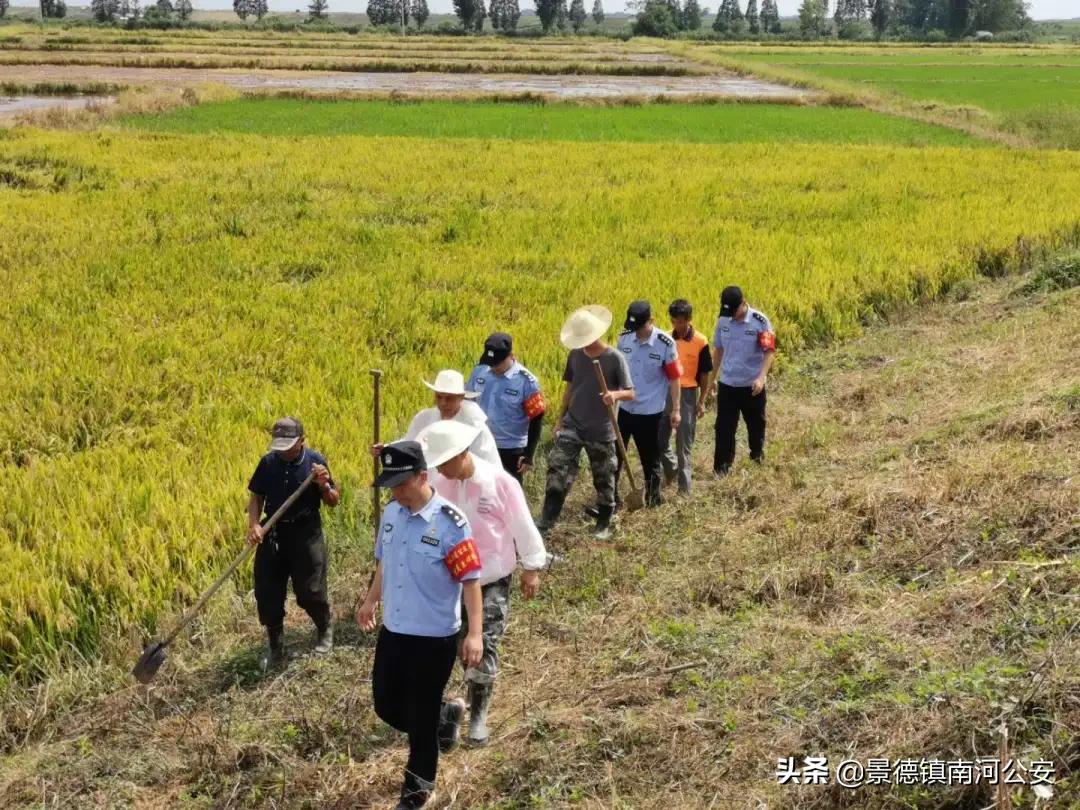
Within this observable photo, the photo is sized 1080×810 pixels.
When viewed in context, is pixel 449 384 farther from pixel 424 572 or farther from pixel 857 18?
pixel 857 18

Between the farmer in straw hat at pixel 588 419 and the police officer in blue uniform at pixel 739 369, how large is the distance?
3.36 ft

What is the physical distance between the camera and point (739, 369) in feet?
21.8

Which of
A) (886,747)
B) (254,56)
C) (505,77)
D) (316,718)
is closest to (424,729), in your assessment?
(316,718)

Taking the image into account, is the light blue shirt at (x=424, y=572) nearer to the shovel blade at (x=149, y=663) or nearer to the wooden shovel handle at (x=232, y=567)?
the wooden shovel handle at (x=232, y=567)

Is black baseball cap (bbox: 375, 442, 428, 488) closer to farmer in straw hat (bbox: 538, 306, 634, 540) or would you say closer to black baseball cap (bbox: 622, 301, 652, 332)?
farmer in straw hat (bbox: 538, 306, 634, 540)

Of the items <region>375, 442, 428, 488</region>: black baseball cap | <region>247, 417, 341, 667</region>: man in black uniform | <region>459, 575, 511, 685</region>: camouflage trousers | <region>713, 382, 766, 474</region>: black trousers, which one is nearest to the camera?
<region>375, 442, 428, 488</region>: black baseball cap

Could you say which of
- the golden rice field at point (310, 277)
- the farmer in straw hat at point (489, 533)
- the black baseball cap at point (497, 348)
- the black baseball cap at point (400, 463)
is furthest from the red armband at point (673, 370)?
the black baseball cap at point (400, 463)

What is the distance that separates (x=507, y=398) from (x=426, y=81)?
4571cm

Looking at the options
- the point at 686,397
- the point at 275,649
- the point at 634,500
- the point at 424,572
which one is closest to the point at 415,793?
the point at 424,572

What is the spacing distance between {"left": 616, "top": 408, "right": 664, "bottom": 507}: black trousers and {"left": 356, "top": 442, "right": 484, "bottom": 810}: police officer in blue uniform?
2889 millimetres

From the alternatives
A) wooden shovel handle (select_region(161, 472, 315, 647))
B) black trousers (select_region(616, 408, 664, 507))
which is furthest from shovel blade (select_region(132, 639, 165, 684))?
black trousers (select_region(616, 408, 664, 507))

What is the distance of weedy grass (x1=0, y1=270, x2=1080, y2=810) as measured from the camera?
3.39m

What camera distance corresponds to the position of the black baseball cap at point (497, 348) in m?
5.19

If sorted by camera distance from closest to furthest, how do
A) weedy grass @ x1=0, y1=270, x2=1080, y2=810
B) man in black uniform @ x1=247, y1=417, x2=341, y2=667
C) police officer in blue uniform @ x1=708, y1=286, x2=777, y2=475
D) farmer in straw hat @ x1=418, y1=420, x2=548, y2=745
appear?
weedy grass @ x1=0, y1=270, x2=1080, y2=810
farmer in straw hat @ x1=418, y1=420, x2=548, y2=745
man in black uniform @ x1=247, y1=417, x2=341, y2=667
police officer in blue uniform @ x1=708, y1=286, x2=777, y2=475
